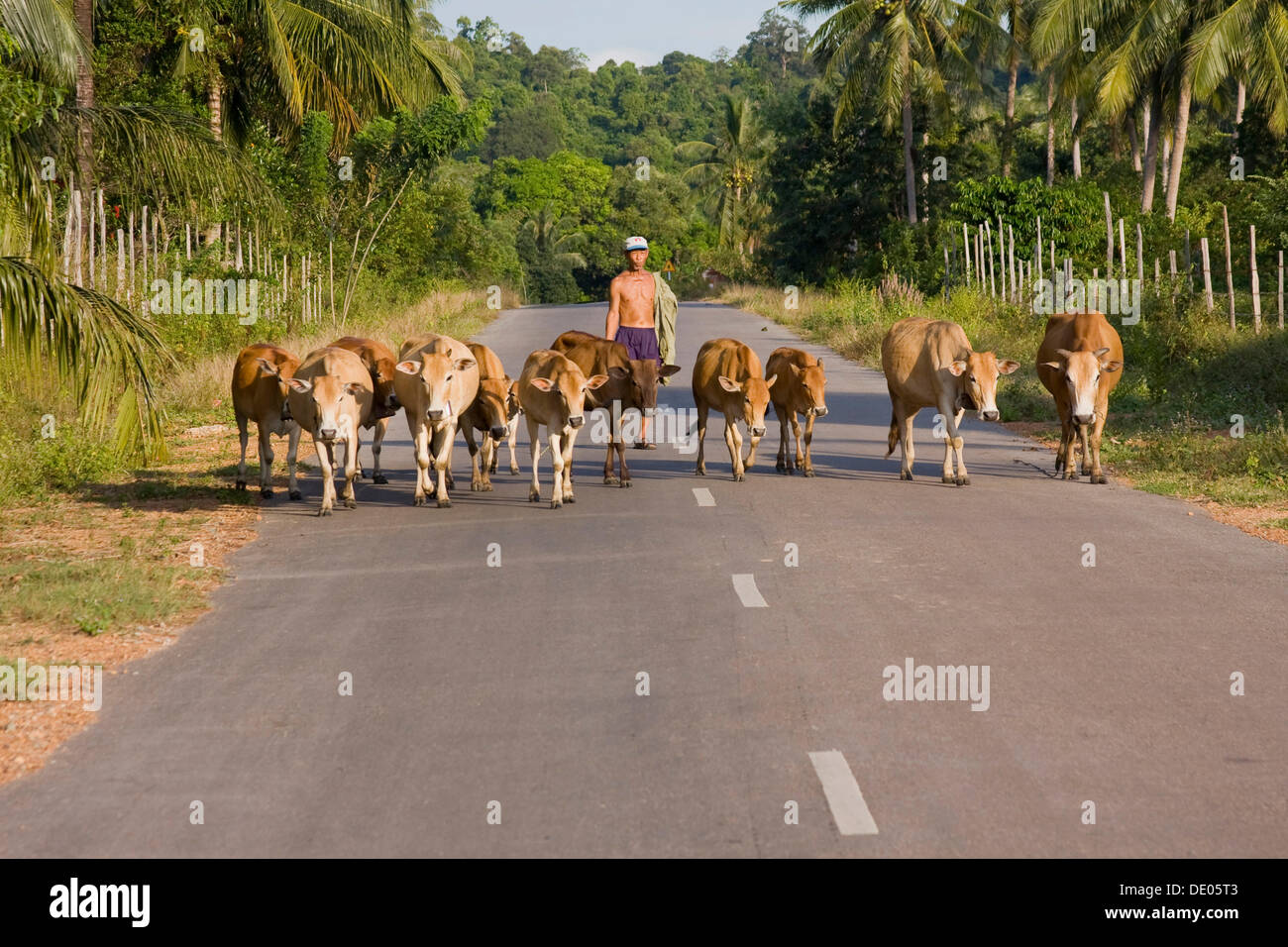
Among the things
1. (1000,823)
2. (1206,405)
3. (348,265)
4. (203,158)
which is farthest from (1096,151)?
(1000,823)

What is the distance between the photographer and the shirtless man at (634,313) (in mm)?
15820

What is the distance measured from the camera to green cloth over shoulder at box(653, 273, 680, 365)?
16.5 metres

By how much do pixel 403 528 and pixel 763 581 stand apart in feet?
12.4

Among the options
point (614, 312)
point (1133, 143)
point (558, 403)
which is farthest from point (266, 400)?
point (1133, 143)

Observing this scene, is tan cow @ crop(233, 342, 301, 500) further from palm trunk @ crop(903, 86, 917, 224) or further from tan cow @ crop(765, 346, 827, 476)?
palm trunk @ crop(903, 86, 917, 224)

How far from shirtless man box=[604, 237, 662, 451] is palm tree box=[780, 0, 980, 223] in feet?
110

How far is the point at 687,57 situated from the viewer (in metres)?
164

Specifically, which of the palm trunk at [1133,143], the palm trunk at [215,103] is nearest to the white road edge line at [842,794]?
the palm trunk at [215,103]

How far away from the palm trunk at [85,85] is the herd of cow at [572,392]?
7.10 metres

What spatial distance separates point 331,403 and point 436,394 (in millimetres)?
911

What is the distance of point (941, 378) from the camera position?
14641 millimetres

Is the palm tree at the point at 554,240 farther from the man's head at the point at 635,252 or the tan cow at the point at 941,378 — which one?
the tan cow at the point at 941,378

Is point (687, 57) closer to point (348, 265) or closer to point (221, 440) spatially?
point (348, 265)

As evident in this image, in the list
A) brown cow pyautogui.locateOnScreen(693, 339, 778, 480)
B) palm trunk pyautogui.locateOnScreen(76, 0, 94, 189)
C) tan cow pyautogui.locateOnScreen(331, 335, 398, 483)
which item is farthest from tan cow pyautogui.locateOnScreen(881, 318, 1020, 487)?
palm trunk pyautogui.locateOnScreen(76, 0, 94, 189)
